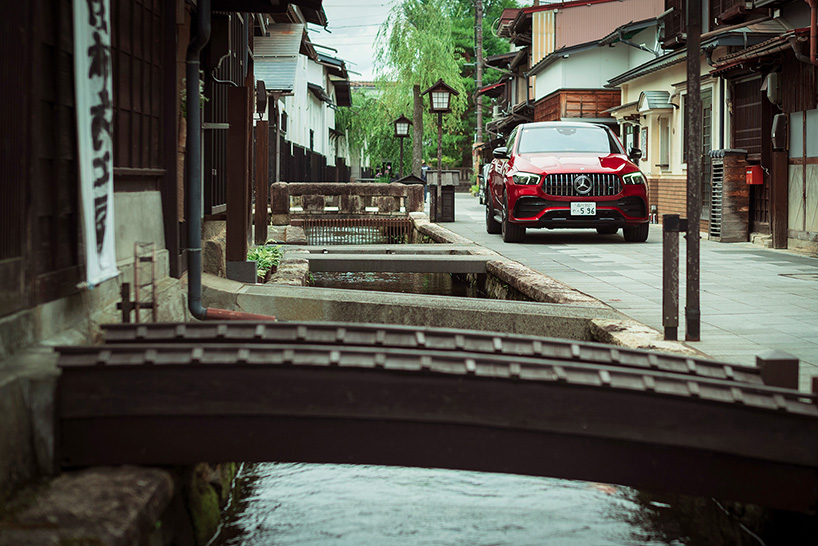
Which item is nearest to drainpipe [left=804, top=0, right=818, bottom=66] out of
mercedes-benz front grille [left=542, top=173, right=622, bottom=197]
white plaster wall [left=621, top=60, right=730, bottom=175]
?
mercedes-benz front grille [left=542, top=173, right=622, bottom=197]

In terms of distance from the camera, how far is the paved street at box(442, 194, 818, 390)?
229 inches

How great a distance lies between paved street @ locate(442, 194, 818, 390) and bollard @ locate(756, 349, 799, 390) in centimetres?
78

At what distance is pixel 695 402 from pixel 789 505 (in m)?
0.53

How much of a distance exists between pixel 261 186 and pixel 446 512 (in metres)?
9.70

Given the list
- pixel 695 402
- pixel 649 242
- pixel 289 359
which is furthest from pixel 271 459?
pixel 649 242

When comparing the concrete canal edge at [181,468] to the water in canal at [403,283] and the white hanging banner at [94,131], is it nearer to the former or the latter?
the white hanging banner at [94,131]

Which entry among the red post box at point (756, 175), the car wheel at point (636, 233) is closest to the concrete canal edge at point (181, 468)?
the car wheel at point (636, 233)

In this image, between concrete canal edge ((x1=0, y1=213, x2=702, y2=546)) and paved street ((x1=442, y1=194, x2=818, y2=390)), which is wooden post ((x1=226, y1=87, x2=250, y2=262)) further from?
paved street ((x1=442, y1=194, x2=818, y2=390))

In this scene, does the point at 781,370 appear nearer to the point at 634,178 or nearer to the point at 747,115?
the point at 634,178

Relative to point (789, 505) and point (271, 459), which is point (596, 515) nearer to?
point (789, 505)

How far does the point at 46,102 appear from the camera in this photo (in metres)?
3.56

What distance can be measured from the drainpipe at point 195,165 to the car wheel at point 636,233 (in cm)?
976

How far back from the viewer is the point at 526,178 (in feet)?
45.0

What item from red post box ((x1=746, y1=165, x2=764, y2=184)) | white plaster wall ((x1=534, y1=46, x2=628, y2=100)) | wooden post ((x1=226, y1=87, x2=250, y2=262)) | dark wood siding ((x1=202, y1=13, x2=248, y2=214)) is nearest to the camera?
dark wood siding ((x1=202, y1=13, x2=248, y2=214))
